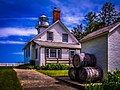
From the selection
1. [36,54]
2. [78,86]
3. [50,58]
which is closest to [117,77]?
[78,86]

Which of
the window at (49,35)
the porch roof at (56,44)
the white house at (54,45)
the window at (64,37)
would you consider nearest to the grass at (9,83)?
the white house at (54,45)

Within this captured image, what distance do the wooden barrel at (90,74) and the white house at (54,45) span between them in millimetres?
15158

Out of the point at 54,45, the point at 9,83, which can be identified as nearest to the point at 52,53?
the point at 54,45

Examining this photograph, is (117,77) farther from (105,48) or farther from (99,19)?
(99,19)

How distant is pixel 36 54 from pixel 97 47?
17.7m

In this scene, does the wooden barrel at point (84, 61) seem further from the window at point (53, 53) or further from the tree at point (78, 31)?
the tree at point (78, 31)

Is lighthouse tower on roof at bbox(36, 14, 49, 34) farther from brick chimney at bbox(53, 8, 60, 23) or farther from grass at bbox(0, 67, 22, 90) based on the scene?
grass at bbox(0, 67, 22, 90)

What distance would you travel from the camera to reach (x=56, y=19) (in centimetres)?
3089

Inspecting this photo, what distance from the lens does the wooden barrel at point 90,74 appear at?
10.9m

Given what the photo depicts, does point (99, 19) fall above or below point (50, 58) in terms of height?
above

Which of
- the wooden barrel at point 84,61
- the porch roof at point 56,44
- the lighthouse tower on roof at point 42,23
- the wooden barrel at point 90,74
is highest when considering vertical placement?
the lighthouse tower on roof at point 42,23

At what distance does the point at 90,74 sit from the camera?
10945 millimetres

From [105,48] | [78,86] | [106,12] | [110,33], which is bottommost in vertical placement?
[78,86]

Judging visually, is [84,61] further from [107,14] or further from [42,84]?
[107,14]
